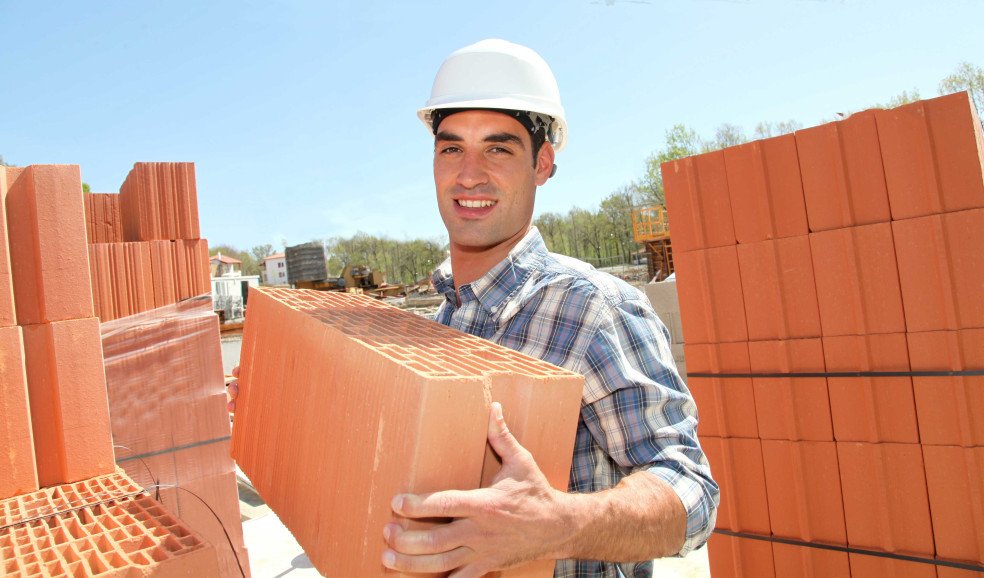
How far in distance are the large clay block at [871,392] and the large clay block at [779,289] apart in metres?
0.19

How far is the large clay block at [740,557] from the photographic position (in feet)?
12.0

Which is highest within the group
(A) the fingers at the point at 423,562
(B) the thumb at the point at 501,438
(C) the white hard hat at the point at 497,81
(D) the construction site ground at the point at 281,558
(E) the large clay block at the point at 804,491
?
(C) the white hard hat at the point at 497,81

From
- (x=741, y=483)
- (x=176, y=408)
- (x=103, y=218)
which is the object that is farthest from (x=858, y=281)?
(x=103, y=218)

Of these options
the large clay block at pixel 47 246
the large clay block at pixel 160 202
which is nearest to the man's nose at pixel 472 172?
the large clay block at pixel 47 246

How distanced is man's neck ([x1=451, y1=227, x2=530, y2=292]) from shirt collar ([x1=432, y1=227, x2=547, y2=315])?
2.0 inches

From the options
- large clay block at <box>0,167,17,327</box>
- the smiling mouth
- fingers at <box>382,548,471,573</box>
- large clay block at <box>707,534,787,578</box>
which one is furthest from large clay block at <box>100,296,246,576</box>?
fingers at <box>382,548,471,573</box>

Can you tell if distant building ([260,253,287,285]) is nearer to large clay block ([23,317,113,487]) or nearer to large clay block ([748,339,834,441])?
large clay block ([748,339,834,441])

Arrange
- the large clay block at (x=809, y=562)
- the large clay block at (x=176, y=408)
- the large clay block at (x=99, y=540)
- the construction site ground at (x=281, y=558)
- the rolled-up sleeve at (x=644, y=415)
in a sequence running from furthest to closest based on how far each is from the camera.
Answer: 1. the construction site ground at (x=281, y=558)
2. the large clay block at (x=176, y=408)
3. the large clay block at (x=809, y=562)
4. the rolled-up sleeve at (x=644, y=415)
5. the large clay block at (x=99, y=540)

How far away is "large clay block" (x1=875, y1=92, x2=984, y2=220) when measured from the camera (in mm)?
2996

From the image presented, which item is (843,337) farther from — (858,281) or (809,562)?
(809,562)

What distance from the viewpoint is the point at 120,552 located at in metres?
1.06

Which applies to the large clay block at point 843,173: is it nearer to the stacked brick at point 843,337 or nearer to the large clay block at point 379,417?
the stacked brick at point 843,337

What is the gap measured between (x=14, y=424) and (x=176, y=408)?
2658 mm

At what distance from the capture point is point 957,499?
3.05 metres
